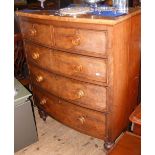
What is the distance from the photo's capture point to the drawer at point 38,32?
1.49 metres

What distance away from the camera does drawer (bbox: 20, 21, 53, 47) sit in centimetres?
149

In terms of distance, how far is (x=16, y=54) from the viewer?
2.13m

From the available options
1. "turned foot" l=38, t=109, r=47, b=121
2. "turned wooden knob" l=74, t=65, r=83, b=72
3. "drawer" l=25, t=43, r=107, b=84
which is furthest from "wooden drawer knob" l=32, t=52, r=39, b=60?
"turned foot" l=38, t=109, r=47, b=121

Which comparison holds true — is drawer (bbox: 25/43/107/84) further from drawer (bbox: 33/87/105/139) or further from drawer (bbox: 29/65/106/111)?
→ drawer (bbox: 33/87/105/139)

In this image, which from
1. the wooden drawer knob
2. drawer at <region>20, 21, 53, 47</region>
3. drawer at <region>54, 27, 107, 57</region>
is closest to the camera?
drawer at <region>54, 27, 107, 57</region>

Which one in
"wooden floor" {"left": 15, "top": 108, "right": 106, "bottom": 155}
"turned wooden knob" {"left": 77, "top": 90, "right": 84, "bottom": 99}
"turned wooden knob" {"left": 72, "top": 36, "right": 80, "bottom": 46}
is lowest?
"wooden floor" {"left": 15, "top": 108, "right": 106, "bottom": 155}

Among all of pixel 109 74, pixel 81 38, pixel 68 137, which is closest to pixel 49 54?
pixel 81 38

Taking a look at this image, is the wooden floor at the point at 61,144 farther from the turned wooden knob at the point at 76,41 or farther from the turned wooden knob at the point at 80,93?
the turned wooden knob at the point at 76,41

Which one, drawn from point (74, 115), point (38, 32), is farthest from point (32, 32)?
point (74, 115)

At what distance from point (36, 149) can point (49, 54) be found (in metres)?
0.72

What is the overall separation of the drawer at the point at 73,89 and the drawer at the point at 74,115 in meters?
0.05

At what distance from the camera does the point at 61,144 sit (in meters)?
1.79

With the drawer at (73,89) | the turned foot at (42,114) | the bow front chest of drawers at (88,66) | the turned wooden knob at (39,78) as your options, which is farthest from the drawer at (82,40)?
the turned foot at (42,114)

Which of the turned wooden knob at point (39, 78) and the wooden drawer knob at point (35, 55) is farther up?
the wooden drawer knob at point (35, 55)
